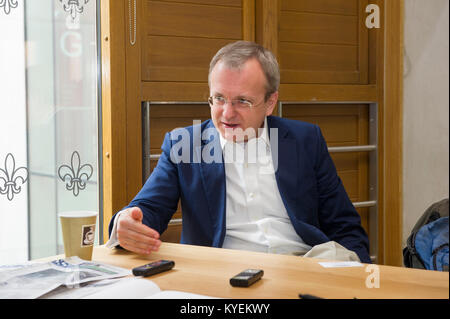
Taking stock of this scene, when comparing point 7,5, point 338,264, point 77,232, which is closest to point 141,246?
point 77,232

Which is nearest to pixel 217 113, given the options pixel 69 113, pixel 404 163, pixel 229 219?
pixel 229 219

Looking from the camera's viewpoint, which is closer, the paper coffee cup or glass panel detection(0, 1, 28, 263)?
the paper coffee cup

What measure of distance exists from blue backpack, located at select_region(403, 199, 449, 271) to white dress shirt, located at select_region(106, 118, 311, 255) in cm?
39

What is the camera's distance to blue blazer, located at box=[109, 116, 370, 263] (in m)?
1.72

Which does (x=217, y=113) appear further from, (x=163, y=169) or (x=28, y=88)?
(x=28, y=88)

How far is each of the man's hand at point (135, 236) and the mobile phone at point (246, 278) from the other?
328mm

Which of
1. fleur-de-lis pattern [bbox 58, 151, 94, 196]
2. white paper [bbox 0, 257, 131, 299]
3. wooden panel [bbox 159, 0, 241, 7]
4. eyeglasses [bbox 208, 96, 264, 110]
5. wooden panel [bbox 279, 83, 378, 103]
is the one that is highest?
wooden panel [bbox 159, 0, 241, 7]

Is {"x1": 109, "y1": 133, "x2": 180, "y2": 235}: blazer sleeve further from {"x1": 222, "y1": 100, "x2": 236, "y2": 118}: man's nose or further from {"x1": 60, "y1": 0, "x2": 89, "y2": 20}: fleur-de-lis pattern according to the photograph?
{"x1": 60, "y1": 0, "x2": 89, "y2": 20}: fleur-de-lis pattern

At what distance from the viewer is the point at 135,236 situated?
1318 millimetres

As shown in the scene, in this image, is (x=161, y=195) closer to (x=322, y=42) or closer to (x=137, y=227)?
(x=137, y=227)

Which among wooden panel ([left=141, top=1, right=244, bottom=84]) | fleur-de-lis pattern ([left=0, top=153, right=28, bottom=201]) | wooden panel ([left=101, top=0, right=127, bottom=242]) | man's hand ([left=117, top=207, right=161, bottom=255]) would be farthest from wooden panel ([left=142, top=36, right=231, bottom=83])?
man's hand ([left=117, top=207, right=161, bottom=255])

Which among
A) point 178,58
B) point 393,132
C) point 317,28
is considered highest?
point 317,28

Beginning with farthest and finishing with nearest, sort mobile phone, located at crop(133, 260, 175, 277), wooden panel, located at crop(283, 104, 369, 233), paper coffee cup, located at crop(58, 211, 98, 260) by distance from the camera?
1. wooden panel, located at crop(283, 104, 369, 233)
2. paper coffee cup, located at crop(58, 211, 98, 260)
3. mobile phone, located at crop(133, 260, 175, 277)

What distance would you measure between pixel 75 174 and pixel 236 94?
1070mm
